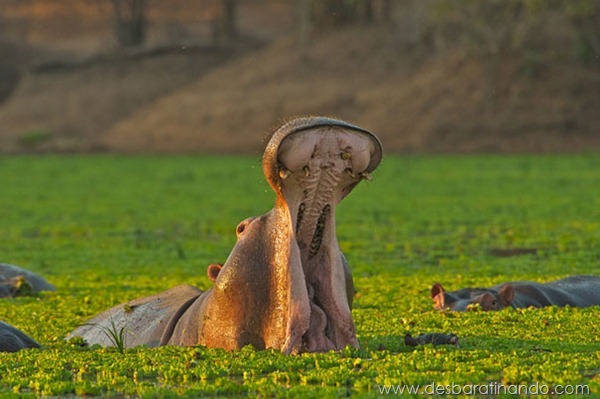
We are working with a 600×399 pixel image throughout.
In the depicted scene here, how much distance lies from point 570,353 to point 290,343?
114 cm

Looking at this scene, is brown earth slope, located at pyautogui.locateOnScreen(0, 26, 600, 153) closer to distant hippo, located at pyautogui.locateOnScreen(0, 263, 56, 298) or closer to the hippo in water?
distant hippo, located at pyautogui.locateOnScreen(0, 263, 56, 298)

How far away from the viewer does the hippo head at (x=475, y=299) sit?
7.24 meters

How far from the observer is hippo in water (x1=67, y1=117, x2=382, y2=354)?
5.02 m

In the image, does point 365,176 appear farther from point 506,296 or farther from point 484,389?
point 506,296

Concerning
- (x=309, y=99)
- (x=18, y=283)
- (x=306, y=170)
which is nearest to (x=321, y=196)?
(x=306, y=170)

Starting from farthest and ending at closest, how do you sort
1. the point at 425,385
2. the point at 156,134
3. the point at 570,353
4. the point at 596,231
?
the point at 156,134
the point at 596,231
the point at 570,353
the point at 425,385

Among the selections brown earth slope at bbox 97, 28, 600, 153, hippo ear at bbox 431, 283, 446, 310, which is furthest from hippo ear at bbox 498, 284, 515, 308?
brown earth slope at bbox 97, 28, 600, 153

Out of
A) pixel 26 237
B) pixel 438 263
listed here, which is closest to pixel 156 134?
pixel 26 237

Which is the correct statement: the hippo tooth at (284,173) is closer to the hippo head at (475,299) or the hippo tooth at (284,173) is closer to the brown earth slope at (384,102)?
the hippo head at (475,299)

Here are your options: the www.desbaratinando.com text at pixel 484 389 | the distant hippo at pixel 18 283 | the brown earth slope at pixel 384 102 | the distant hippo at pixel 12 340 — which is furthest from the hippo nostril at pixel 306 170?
the brown earth slope at pixel 384 102

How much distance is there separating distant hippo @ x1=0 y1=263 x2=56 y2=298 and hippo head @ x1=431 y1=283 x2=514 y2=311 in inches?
112

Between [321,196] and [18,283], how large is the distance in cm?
430

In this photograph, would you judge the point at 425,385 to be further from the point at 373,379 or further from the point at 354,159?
the point at 354,159

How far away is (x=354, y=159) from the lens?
5.05 metres
